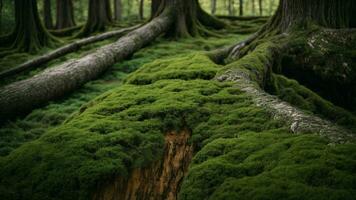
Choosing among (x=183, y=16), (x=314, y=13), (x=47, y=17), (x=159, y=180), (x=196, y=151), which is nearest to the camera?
(x=159, y=180)

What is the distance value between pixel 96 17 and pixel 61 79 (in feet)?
31.6

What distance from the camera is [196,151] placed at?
4.93 m

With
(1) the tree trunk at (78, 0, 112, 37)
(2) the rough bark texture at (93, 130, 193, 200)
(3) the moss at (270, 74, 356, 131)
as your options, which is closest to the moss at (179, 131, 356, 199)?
(2) the rough bark texture at (93, 130, 193, 200)

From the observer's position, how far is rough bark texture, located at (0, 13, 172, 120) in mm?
8117

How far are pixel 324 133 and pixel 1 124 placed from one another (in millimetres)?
6322

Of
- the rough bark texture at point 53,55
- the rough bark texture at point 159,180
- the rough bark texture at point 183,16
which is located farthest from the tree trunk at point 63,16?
the rough bark texture at point 159,180

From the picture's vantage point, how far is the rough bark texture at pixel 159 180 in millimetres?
4281

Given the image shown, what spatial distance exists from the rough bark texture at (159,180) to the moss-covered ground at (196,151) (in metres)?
0.10

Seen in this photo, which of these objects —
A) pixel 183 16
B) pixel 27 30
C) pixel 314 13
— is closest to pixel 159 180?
pixel 314 13

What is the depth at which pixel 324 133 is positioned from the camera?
4.43m

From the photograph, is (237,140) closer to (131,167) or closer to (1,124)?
(131,167)

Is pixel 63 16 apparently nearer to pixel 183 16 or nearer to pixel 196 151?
pixel 183 16

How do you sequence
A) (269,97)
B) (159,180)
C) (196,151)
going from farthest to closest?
(269,97)
(196,151)
(159,180)

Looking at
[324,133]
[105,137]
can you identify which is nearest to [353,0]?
[324,133]
